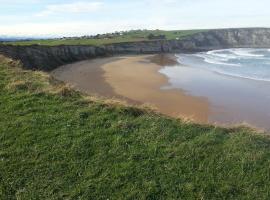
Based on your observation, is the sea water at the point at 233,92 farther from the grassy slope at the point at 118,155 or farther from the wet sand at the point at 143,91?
the grassy slope at the point at 118,155

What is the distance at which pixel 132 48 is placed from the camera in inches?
3386

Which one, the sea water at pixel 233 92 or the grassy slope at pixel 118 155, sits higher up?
the grassy slope at pixel 118 155

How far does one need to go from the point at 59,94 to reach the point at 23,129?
339cm

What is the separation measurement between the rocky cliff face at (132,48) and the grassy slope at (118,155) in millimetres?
25398

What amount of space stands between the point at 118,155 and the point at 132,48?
75.9 meters

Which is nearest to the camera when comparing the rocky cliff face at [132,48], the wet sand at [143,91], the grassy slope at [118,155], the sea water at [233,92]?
the grassy slope at [118,155]

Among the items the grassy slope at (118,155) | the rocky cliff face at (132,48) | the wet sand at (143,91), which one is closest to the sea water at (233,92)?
the wet sand at (143,91)

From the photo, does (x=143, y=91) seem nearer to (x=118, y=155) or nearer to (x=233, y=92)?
(x=233, y=92)

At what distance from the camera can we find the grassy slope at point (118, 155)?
9703 mm

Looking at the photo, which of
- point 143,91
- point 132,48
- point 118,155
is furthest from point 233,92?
point 132,48

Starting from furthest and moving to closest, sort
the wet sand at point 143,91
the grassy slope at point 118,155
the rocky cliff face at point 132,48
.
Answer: the rocky cliff face at point 132,48
the wet sand at point 143,91
the grassy slope at point 118,155

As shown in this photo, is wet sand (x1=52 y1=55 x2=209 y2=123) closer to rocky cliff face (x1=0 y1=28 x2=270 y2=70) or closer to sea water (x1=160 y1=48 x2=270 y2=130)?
sea water (x1=160 y1=48 x2=270 y2=130)

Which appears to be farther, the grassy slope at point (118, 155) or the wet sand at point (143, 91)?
the wet sand at point (143, 91)

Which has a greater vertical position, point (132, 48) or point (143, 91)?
point (143, 91)
